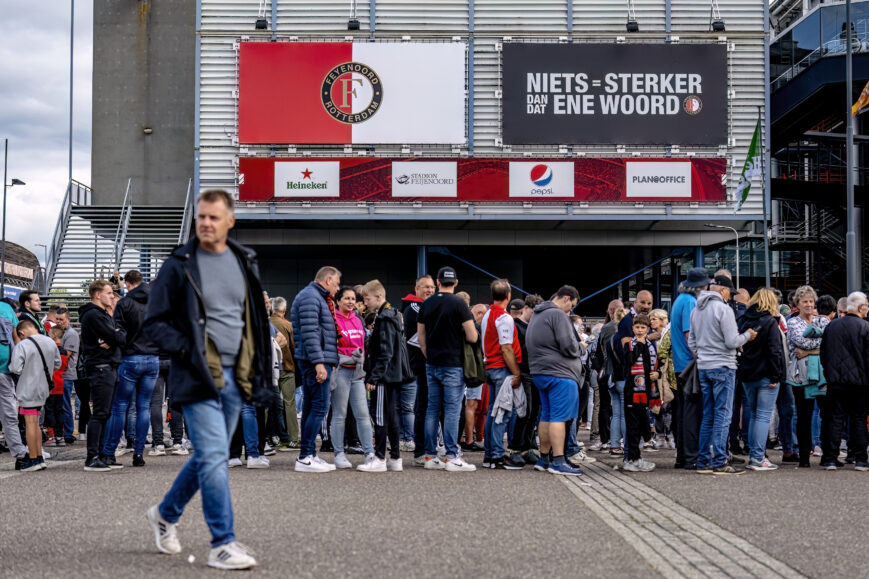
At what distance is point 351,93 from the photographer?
30.0 m

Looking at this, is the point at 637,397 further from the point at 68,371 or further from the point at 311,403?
the point at 68,371

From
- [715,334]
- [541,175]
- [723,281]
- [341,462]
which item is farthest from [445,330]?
[541,175]

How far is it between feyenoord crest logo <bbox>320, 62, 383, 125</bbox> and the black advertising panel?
3.51 metres

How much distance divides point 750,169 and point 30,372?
22.0 meters

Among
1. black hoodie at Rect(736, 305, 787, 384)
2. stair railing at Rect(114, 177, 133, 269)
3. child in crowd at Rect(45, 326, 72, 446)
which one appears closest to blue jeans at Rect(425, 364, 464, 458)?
black hoodie at Rect(736, 305, 787, 384)

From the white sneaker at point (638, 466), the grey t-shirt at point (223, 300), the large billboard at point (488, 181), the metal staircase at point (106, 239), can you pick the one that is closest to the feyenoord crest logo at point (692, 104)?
the large billboard at point (488, 181)

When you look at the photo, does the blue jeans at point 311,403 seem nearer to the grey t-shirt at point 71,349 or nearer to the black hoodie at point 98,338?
the black hoodie at point 98,338

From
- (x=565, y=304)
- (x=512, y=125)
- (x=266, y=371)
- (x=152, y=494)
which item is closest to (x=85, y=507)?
(x=152, y=494)

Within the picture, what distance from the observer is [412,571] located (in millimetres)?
5855

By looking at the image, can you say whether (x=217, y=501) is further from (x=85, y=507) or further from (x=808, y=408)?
(x=808, y=408)

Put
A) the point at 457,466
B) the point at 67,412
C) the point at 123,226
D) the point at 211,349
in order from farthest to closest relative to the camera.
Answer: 1. the point at 123,226
2. the point at 67,412
3. the point at 457,466
4. the point at 211,349

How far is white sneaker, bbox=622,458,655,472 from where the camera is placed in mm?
11727

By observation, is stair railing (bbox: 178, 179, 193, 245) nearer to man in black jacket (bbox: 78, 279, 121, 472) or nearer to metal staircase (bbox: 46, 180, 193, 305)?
metal staircase (bbox: 46, 180, 193, 305)

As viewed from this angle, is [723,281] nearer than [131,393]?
No
